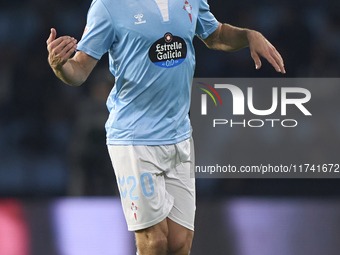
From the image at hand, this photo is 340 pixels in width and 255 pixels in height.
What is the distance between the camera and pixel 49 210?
3766 millimetres

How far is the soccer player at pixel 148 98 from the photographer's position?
7.17 ft

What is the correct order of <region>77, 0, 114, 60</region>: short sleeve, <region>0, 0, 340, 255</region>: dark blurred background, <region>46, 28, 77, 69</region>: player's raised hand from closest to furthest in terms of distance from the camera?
<region>46, 28, 77, 69</region>: player's raised hand → <region>77, 0, 114, 60</region>: short sleeve → <region>0, 0, 340, 255</region>: dark blurred background

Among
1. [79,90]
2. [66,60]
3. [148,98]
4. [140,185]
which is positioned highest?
[66,60]

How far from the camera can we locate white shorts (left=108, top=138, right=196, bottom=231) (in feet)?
7.33

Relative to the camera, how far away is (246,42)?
254cm

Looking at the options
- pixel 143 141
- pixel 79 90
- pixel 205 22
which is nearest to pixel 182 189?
pixel 143 141

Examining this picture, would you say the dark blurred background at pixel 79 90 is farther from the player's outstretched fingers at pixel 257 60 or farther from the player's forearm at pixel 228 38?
the player's outstretched fingers at pixel 257 60

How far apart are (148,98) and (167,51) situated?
212mm

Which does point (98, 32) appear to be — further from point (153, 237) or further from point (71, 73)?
point (153, 237)

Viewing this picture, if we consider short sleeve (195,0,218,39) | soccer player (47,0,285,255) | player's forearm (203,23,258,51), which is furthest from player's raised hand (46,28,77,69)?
player's forearm (203,23,258,51)

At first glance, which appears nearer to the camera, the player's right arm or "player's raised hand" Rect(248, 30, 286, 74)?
the player's right arm

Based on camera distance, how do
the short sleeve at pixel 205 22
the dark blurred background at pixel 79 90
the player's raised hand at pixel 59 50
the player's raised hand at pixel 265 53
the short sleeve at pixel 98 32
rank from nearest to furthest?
the player's raised hand at pixel 59 50
the short sleeve at pixel 98 32
the player's raised hand at pixel 265 53
the short sleeve at pixel 205 22
the dark blurred background at pixel 79 90

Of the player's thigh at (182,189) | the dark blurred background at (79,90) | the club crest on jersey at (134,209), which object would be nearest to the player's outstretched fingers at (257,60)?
the player's thigh at (182,189)

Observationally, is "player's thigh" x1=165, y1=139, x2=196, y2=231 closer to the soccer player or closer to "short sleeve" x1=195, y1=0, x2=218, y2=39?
the soccer player
